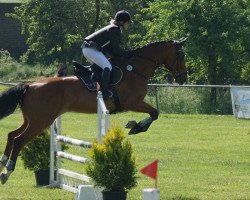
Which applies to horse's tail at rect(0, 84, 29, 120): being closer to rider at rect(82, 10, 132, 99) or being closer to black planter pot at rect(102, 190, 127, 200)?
rider at rect(82, 10, 132, 99)

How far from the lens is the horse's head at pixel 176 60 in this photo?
1327 centimetres

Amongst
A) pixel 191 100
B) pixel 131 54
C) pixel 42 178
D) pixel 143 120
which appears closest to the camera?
pixel 143 120

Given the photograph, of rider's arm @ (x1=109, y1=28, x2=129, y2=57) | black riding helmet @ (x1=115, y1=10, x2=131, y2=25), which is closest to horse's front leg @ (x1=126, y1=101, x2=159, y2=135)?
rider's arm @ (x1=109, y1=28, x2=129, y2=57)

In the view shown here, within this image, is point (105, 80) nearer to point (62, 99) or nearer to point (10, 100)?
point (62, 99)

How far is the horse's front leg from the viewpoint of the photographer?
12.4 meters

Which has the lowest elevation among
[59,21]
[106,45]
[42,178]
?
[59,21]

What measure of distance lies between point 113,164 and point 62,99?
2.85 meters

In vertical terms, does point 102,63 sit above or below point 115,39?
below

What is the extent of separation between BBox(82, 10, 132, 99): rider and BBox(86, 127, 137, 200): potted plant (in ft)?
9.06

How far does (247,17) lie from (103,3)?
1647cm

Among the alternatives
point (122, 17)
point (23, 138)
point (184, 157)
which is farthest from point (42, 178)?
point (184, 157)

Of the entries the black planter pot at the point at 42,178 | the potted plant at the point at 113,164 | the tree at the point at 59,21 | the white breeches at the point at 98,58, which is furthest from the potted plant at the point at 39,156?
the tree at the point at 59,21

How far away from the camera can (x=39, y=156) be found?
492 inches

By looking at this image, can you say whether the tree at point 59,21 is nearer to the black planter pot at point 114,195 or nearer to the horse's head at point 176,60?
the horse's head at point 176,60
